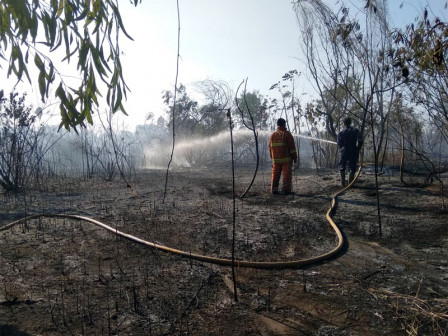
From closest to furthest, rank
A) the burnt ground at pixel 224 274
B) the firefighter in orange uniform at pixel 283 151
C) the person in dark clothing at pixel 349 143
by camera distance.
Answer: the burnt ground at pixel 224 274, the firefighter in orange uniform at pixel 283 151, the person in dark clothing at pixel 349 143

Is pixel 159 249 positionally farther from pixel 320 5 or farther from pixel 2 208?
pixel 320 5

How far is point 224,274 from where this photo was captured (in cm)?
332

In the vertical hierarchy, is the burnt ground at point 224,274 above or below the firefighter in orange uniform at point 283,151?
below

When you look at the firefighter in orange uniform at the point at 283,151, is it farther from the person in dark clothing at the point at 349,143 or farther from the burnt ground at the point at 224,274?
the person in dark clothing at the point at 349,143

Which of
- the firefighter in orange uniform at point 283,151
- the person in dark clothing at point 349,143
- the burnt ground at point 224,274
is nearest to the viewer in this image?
the burnt ground at point 224,274

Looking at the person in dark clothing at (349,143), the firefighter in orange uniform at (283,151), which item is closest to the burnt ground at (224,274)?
the firefighter in orange uniform at (283,151)

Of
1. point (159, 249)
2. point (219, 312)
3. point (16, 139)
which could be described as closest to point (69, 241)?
point (159, 249)

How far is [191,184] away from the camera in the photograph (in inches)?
369

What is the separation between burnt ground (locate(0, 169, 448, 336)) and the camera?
2438mm

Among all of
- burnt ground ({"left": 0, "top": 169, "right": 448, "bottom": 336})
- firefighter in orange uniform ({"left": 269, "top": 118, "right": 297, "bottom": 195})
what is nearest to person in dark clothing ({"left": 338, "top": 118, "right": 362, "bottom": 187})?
firefighter in orange uniform ({"left": 269, "top": 118, "right": 297, "bottom": 195})

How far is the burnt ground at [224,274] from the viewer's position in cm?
244

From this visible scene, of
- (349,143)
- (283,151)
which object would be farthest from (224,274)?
(349,143)

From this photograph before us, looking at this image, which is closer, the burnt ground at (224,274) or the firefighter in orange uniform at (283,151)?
the burnt ground at (224,274)

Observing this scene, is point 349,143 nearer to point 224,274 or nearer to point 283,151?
point 283,151
